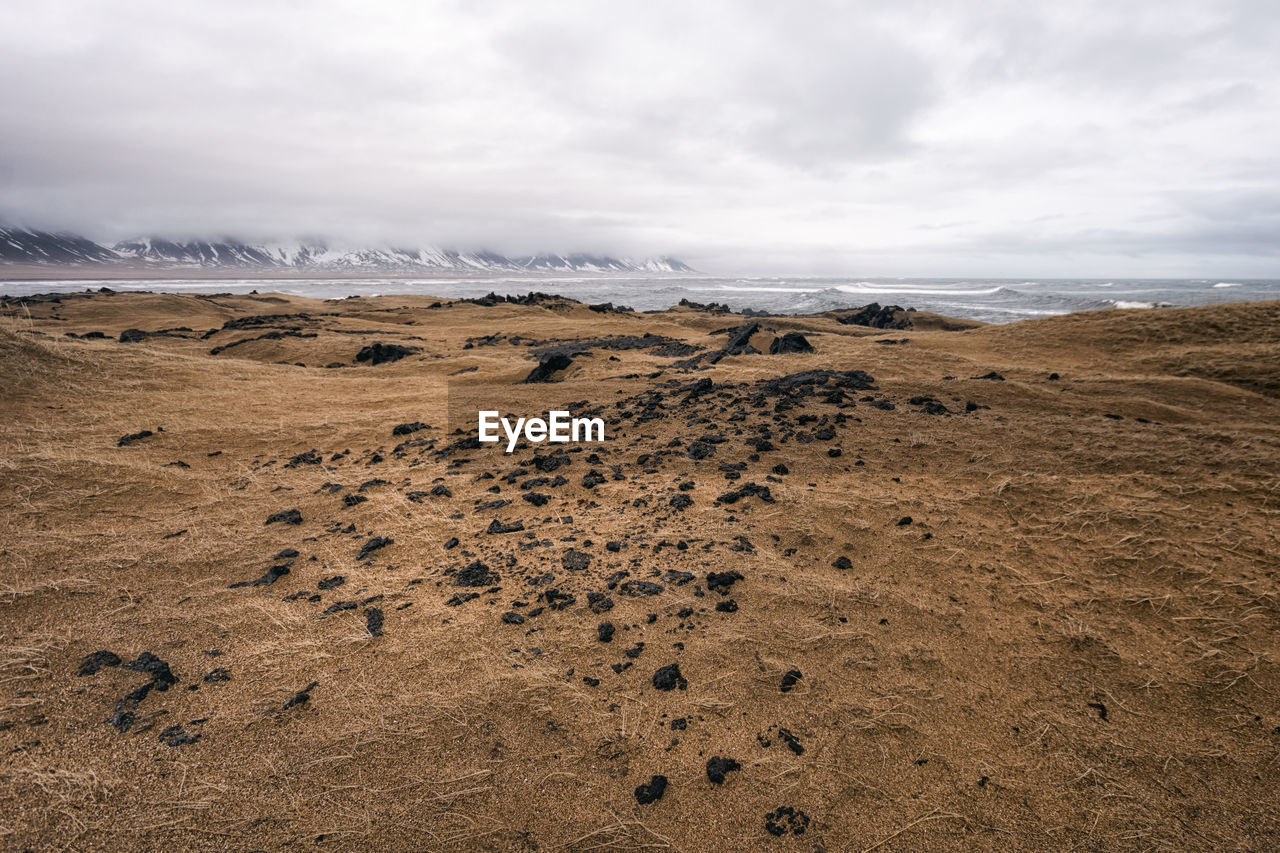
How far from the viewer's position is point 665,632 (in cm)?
436

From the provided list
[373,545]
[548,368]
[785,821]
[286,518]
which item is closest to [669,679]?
[785,821]

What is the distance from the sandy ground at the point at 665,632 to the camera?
3.00 metres

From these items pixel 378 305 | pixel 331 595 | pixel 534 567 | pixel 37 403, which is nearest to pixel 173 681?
pixel 331 595

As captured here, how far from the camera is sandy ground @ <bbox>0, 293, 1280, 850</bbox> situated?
3.00 m

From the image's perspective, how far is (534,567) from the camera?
5.37 m

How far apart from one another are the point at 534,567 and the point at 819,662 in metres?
2.78

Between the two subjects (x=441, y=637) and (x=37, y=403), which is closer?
(x=441, y=637)

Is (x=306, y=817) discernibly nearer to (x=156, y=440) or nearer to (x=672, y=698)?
(x=672, y=698)

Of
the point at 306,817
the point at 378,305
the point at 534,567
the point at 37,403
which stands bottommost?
the point at 306,817

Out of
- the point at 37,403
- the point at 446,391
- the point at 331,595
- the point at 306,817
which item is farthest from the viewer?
the point at 446,391

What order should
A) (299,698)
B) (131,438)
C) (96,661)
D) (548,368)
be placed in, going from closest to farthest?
(299,698) → (96,661) → (131,438) → (548,368)

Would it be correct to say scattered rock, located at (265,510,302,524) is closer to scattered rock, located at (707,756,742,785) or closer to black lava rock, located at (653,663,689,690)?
black lava rock, located at (653,663,689,690)

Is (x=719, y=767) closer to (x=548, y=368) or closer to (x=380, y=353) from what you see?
(x=548, y=368)

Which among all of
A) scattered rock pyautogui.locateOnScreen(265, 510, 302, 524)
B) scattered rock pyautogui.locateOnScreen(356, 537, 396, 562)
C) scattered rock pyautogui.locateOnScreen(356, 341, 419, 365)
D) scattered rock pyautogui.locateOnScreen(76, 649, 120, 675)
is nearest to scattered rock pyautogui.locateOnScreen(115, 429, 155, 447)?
scattered rock pyautogui.locateOnScreen(265, 510, 302, 524)
